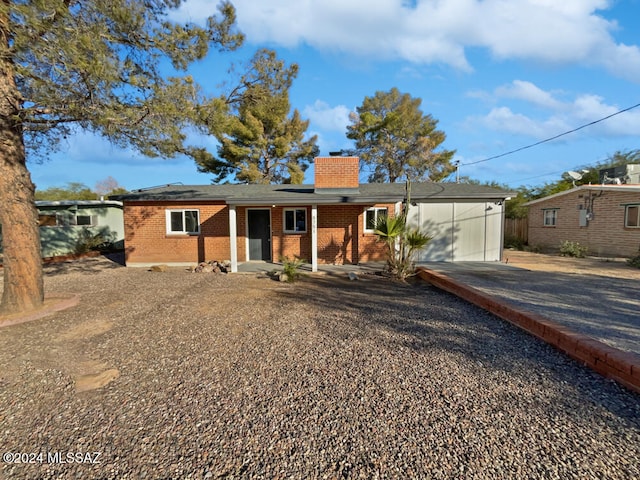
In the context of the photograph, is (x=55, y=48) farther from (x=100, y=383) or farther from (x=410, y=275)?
(x=410, y=275)

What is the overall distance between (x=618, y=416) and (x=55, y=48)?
7.91 meters

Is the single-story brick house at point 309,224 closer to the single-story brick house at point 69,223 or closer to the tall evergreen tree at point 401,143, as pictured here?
the single-story brick house at point 69,223

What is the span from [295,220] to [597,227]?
45.8ft

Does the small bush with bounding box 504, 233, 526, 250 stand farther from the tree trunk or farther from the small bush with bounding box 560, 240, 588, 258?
the tree trunk

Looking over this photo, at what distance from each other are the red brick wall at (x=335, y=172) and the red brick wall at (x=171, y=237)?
3.86 m

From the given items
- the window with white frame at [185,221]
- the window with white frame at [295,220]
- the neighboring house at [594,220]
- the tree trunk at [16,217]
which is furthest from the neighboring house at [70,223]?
the neighboring house at [594,220]

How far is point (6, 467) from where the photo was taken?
2148 millimetres

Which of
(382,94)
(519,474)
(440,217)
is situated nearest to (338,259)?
(440,217)

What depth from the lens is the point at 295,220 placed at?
11555mm

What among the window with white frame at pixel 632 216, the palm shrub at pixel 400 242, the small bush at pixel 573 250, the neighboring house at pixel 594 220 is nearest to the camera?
the palm shrub at pixel 400 242

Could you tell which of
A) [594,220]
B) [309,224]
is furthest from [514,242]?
[309,224]

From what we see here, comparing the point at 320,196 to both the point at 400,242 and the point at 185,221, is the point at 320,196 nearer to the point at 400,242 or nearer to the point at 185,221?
the point at 400,242

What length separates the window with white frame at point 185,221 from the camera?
11.5 m

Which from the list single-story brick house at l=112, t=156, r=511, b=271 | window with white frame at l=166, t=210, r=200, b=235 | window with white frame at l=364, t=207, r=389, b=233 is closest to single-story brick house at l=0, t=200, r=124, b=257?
single-story brick house at l=112, t=156, r=511, b=271
